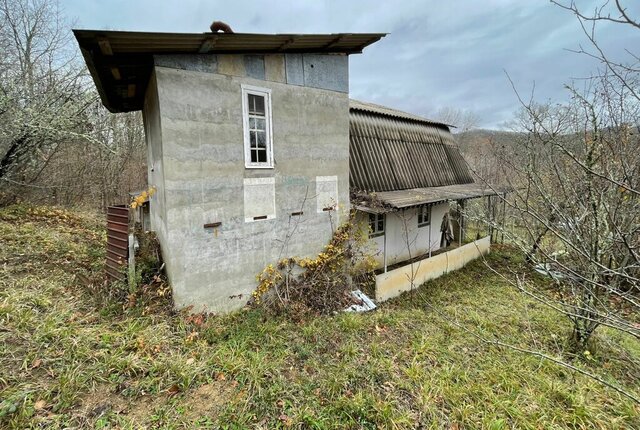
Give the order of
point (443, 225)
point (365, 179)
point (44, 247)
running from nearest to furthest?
point (44, 247)
point (365, 179)
point (443, 225)

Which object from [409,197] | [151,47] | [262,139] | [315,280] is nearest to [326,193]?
[262,139]

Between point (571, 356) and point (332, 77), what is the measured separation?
8.07m

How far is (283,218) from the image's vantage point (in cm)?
673

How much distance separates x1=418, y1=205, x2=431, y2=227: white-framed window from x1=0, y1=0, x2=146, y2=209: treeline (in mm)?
11593

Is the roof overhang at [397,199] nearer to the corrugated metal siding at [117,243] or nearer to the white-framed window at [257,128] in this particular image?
the white-framed window at [257,128]

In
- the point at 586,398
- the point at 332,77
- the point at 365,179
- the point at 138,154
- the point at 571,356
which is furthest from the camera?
the point at 138,154

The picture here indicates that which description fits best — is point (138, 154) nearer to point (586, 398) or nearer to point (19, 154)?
point (19, 154)

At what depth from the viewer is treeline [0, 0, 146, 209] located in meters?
9.14

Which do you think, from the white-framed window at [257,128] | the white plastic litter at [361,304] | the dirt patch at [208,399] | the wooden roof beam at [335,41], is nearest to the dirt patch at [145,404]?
the dirt patch at [208,399]

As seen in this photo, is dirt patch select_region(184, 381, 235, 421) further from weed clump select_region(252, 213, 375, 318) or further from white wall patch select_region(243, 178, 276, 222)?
white wall patch select_region(243, 178, 276, 222)

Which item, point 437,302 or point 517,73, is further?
point 437,302

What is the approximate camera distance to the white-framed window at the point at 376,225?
32.9ft

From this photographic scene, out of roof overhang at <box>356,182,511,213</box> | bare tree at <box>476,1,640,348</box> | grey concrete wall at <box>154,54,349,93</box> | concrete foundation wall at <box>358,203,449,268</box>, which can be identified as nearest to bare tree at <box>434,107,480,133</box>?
concrete foundation wall at <box>358,203,449,268</box>

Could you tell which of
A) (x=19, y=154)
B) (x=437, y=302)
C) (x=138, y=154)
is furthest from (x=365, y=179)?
(x=138, y=154)
